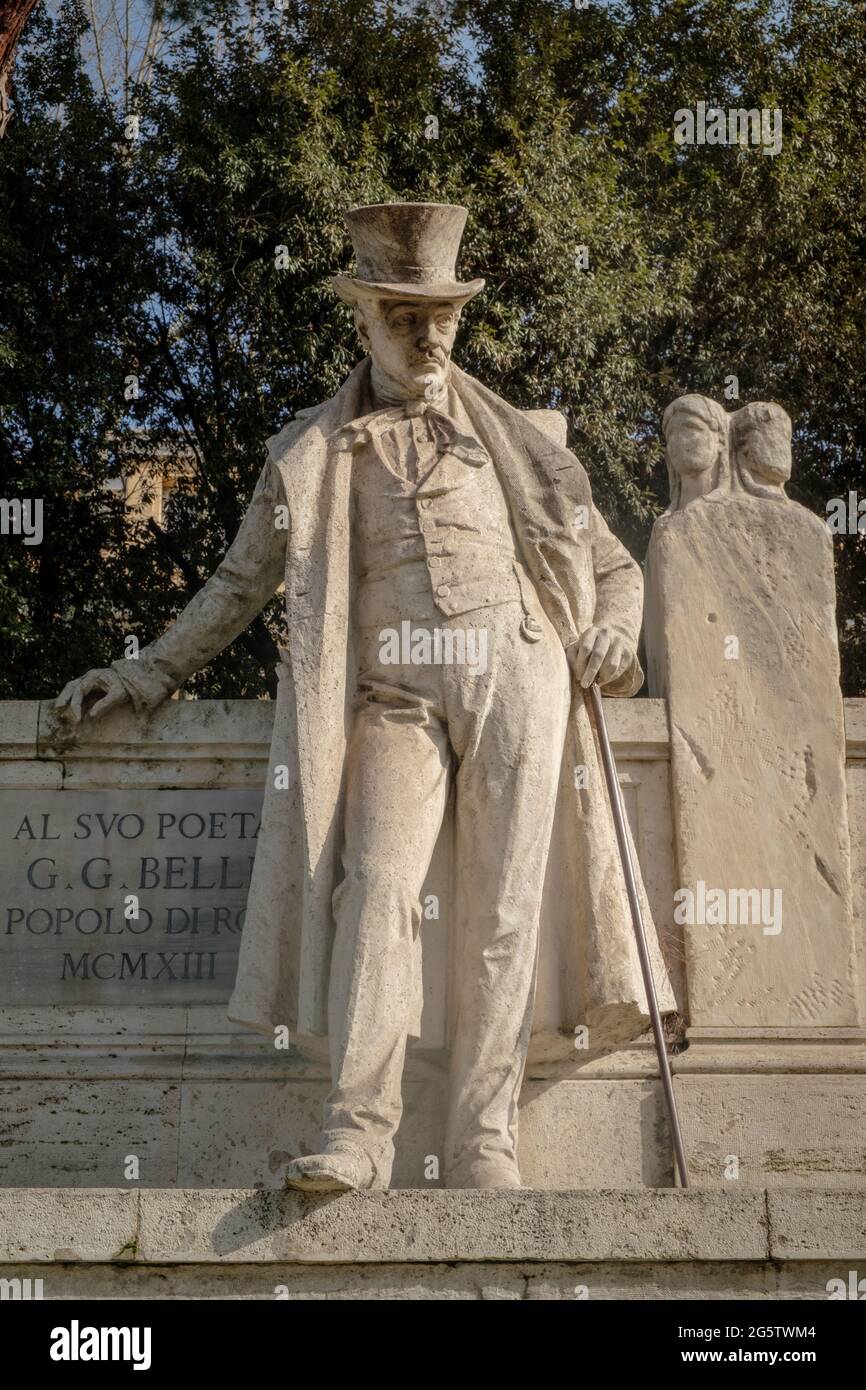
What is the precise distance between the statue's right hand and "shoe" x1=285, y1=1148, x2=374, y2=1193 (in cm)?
233

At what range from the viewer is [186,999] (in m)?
7.91

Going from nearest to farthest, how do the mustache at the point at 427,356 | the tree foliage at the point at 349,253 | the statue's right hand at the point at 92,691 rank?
the mustache at the point at 427,356 < the statue's right hand at the point at 92,691 < the tree foliage at the point at 349,253

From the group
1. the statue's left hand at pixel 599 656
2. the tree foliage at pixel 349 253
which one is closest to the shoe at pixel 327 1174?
the statue's left hand at pixel 599 656

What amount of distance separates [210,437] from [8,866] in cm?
843

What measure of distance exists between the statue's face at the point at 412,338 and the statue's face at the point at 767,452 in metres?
1.51

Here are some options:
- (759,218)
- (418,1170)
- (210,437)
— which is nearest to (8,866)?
(418,1170)

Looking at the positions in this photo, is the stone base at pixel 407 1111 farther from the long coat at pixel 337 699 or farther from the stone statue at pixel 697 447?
the stone statue at pixel 697 447

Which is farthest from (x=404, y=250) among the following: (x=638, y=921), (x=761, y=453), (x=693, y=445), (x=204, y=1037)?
(x=204, y=1037)

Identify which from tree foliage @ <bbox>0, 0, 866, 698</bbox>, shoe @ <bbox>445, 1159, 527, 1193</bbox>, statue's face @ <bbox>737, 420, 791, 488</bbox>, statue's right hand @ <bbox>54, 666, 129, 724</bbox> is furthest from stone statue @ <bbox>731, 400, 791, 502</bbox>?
tree foliage @ <bbox>0, 0, 866, 698</bbox>

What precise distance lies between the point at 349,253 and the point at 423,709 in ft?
26.7

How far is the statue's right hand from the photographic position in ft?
26.0

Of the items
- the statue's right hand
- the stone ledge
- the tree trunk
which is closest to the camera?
the stone ledge

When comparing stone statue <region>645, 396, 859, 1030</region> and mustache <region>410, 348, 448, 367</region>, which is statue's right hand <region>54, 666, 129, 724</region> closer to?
mustache <region>410, 348, 448, 367</region>

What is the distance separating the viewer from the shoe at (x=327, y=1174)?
600 centimetres
